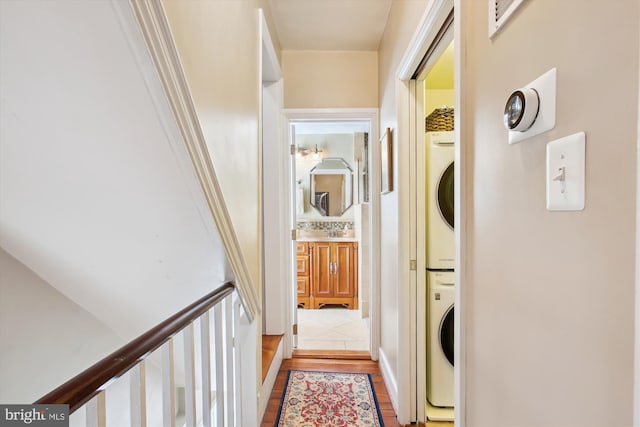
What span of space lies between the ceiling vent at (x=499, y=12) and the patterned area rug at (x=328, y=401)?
2054 millimetres

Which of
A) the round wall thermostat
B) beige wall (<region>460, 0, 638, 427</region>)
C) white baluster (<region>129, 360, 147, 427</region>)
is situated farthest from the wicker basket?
white baluster (<region>129, 360, 147, 427</region>)

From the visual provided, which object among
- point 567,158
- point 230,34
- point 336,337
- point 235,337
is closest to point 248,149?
point 230,34

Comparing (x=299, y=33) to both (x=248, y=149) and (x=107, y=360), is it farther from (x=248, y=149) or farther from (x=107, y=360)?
(x=107, y=360)

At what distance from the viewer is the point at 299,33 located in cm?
244

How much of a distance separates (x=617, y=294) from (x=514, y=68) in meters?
0.51

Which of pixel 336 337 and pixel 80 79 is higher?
pixel 80 79

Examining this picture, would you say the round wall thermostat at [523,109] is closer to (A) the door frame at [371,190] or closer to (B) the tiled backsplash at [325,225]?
(A) the door frame at [371,190]

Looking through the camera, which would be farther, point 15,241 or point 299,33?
point 299,33

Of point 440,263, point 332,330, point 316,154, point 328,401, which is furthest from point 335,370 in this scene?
point 316,154

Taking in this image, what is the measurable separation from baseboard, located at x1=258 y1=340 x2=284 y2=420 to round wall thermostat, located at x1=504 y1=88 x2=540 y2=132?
6.08 ft

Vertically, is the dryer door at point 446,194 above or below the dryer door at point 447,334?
above

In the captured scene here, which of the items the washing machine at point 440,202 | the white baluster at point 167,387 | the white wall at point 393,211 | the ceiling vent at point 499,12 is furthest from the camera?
the washing machine at point 440,202

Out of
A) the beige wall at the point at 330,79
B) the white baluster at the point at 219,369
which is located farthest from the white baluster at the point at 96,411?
the beige wall at the point at 330,79

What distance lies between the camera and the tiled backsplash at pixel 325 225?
4.71 m
